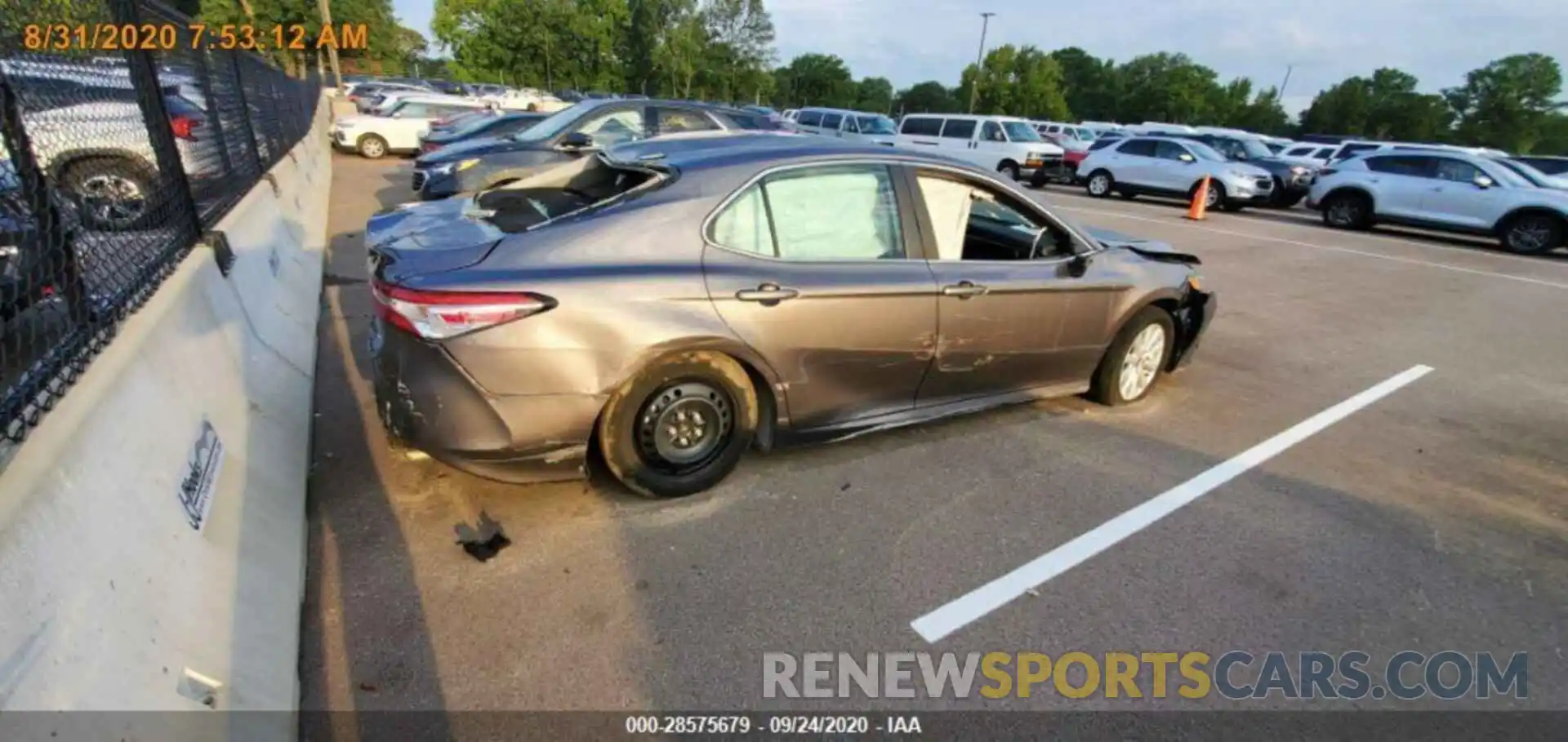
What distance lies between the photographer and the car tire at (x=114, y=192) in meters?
2.88

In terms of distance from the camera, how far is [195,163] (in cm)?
469

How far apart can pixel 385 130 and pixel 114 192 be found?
18.2 meters

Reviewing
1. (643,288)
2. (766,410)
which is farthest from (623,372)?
(766,410)

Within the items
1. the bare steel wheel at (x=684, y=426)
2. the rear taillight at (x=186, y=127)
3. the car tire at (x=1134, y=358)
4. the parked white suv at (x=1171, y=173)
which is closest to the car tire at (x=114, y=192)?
the rear taillight at (x=186, y=127)

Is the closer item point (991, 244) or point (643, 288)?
point (643, 288)

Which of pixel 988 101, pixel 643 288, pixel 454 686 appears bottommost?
pixel 454 686

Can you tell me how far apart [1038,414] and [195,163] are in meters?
5.47

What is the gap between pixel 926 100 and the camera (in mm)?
88312

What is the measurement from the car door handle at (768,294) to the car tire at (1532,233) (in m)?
16.2

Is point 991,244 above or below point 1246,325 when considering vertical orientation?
above

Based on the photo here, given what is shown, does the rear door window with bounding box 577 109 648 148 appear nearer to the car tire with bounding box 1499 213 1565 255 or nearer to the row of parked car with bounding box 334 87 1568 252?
the row of parked car with bounding box 334 87 1568 252

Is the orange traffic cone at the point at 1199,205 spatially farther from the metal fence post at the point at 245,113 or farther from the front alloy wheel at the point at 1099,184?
the metal fence post at the point at 245,113

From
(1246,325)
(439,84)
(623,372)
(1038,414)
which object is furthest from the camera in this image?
(439,84)

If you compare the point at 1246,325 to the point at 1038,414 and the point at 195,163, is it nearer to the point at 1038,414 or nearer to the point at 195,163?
the point at 1038,414
